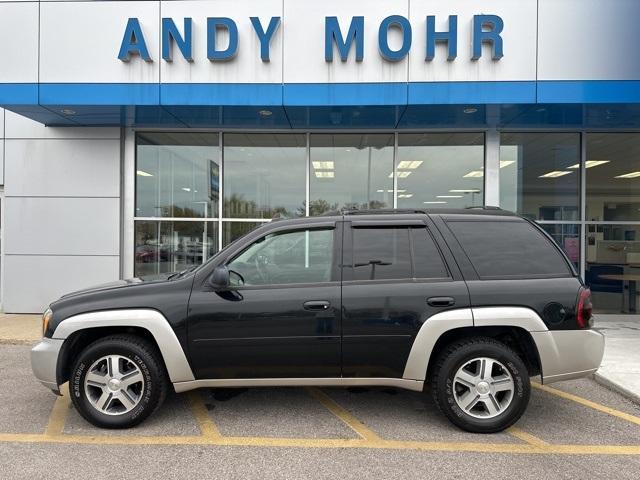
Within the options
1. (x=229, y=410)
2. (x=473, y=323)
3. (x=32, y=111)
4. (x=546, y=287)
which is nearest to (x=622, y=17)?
(x=546, y=287)

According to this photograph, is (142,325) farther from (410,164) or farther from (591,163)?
(591,163)

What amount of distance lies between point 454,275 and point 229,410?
2.46 meters

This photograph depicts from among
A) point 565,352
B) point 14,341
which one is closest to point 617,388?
point 565,352

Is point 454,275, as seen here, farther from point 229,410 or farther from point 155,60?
point 155,60

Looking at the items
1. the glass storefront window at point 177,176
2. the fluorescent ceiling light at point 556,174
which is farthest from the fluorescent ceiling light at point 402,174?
the glass storefront window at point 177,176

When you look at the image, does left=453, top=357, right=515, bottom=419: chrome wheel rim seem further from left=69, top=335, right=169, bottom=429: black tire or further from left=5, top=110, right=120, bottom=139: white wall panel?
left=5, top=110, right=120, bottom=139: white wall panel

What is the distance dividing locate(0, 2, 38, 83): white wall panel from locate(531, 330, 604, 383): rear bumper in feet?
28.8

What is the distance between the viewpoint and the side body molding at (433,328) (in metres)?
3.80

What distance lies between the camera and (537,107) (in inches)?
302

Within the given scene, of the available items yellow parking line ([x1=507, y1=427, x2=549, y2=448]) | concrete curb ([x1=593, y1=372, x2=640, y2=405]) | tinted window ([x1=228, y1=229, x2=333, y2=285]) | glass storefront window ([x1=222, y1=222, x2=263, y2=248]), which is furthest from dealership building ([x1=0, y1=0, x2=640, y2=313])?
yellow parking line ([x1=507, y1=427, x2=549, y2=448])

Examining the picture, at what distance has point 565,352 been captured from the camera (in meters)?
3.84

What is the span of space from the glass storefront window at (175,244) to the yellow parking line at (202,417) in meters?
5.13

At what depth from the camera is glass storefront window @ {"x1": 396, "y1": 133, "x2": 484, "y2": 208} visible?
9.34 m

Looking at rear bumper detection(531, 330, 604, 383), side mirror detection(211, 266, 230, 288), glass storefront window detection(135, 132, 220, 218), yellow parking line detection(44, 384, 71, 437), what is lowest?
yellow parking line detection(44, 384, 71, 437)
